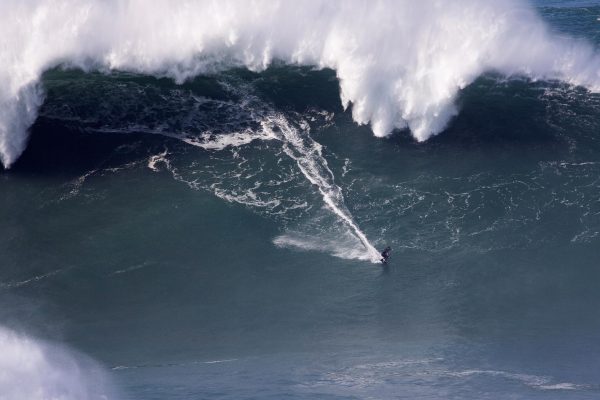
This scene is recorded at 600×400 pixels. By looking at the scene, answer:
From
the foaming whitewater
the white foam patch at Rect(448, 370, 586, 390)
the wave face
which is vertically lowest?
the foaming whitewater

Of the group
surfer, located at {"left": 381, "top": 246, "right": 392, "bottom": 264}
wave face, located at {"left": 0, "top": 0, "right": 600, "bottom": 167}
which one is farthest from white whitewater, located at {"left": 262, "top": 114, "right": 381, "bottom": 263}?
wave face, located at {"left": 0, "top": 0, "right": 600, "bottom": 167}

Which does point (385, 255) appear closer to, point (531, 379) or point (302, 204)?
point (302, 204)

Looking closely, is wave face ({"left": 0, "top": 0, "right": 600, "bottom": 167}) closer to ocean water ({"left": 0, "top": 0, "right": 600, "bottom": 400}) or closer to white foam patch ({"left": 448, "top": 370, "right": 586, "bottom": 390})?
ocean water ({"left": 0, "top": 0, "right": 600, "bottom": 400})

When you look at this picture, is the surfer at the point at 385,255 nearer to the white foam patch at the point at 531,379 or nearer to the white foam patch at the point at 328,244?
the white foam patch at the point at 328,244

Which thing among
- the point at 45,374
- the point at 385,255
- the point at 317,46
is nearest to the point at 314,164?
the point at 385,255

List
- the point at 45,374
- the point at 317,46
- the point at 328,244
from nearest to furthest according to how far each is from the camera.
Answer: the point at 45,374, the point at 328,244, the point at 317,46

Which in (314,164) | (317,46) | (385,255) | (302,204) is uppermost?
(317,46)
